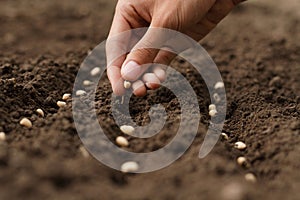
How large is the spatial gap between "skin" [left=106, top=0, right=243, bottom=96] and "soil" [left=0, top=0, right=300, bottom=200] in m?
0.10

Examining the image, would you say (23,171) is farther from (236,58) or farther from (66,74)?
(236,58)

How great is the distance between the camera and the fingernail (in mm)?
1914

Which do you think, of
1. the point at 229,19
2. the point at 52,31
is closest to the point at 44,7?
the point at 52,31

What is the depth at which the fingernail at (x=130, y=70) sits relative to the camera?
6.28ft

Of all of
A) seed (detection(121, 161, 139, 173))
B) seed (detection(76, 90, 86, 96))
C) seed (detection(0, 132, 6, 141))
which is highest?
seed (detection(0, 132, 6, 141))

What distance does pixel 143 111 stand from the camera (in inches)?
78.6

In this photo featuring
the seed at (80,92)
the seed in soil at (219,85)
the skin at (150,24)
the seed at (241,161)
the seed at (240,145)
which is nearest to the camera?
the seed at (241,161)

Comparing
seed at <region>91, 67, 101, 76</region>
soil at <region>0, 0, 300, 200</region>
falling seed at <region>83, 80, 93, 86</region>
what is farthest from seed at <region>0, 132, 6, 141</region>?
seed at <region>91, 67, 101, 76</region>

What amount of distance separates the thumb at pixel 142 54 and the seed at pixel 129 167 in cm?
51

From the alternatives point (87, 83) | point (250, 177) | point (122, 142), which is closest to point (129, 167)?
point (122, 142)

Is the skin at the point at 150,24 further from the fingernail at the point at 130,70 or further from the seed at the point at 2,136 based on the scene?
the seed at the point at 2,136

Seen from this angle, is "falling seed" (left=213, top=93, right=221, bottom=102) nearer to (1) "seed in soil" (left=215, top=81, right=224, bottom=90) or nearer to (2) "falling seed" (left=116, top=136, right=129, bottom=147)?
(1) "seed in soil" (left=215, top=81, right=224, bottom=90)

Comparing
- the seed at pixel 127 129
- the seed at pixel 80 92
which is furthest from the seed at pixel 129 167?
the seed at pixel 80 92

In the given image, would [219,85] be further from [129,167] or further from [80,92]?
[129,167]
